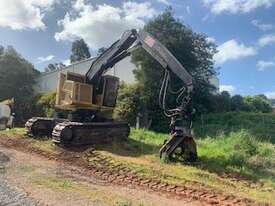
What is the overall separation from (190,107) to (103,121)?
194 inches

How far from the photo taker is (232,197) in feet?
28.9

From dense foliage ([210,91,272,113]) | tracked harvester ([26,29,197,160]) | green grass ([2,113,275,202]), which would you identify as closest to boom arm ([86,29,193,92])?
tracked harvester ([26,29,197,160])

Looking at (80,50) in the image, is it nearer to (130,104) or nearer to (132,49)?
(130,104)

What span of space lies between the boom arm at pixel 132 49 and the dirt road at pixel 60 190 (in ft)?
13.8

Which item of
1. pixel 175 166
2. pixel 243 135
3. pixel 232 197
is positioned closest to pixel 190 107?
pixel 175 166

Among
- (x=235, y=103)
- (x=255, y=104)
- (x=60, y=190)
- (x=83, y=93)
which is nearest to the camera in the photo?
(x=60, y=190)

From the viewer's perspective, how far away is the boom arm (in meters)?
13.0

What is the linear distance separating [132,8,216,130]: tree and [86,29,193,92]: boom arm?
833 cm

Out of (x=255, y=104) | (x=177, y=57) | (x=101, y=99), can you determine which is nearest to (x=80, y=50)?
(x=255, y=104)

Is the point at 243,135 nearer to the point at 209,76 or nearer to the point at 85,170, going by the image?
the point at 85,170

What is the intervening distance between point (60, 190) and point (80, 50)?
6564cm

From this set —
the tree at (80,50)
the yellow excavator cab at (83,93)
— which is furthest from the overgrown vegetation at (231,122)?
the tree at (80,50)

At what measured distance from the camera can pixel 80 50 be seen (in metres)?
72.8

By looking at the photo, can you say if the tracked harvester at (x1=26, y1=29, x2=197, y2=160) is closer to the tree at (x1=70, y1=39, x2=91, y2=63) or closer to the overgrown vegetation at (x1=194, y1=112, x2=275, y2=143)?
the overgrown vegetation at (x1=194, y1=112, x2=275, y2=143)
